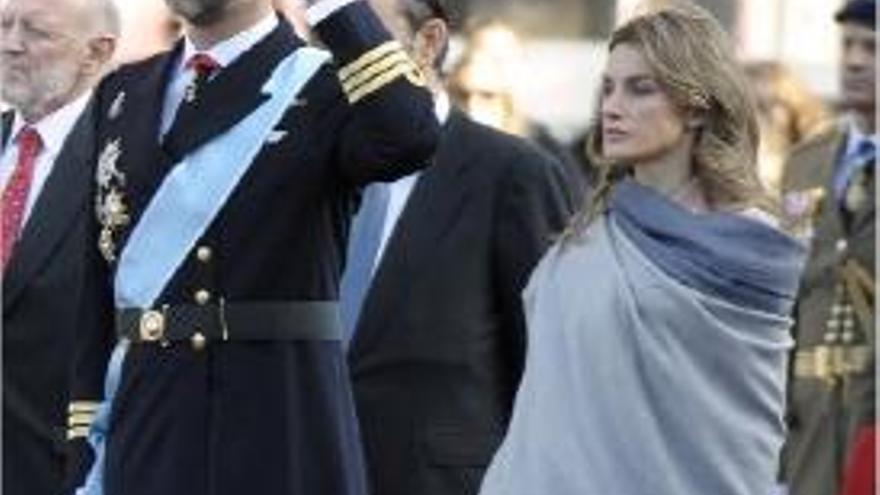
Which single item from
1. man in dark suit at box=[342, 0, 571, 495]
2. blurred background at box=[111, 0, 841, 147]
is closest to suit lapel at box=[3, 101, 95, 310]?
man in dark suit at box=[342, 0, 571, 495]

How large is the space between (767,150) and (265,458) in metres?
8.26

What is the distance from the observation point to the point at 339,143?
24.7 ft

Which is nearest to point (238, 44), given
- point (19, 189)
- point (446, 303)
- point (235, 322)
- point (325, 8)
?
point (325, 8)

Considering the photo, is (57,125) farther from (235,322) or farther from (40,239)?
(235,322)

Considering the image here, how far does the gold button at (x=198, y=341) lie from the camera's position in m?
7.52

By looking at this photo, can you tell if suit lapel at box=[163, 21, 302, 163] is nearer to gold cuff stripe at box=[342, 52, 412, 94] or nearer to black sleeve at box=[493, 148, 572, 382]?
gold cuff stripe at box=[342, 52, 412, 94]

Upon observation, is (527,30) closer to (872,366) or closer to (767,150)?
(767,150)

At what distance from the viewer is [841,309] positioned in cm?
1191

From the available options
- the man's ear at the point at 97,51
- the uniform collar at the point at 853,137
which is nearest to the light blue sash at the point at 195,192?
the man's ear at the point at 97,51

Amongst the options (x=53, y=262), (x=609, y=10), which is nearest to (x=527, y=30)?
(x=609, y=10)

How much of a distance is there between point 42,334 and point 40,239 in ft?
0.77

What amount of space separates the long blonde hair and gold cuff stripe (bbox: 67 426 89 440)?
1086 millimetres

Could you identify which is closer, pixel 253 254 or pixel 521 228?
pixel 253 254

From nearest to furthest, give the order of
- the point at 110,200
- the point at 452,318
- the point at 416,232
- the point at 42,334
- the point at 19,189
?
1. the point at 110,200
2. the point at 452,318
3. the point at 416,232
4. the point at 42,334
5. the point at 19,189
